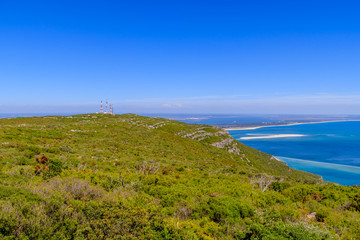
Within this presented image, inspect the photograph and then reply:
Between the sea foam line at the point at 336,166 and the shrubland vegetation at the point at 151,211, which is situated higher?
the shrubland vegetation at the point at 151,211

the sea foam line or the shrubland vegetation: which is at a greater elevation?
the shrubland vegetation

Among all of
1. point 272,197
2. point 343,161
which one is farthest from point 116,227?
point 343,161

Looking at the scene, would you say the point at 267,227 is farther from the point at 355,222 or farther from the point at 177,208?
the point at 355,222

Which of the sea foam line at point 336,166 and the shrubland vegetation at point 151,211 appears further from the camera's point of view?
the sea foam line at point 336,166

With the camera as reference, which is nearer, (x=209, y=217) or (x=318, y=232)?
(x=318, y=232)

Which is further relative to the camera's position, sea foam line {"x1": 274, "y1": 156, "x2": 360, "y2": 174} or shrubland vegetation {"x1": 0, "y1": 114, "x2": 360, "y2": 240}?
sea foam line {"x1": 274, "y1": 156, "x2": 360, "y2": 174}

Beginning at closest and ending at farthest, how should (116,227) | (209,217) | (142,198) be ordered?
(116,227), (209,217), (142,198)

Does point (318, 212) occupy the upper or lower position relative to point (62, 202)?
lower

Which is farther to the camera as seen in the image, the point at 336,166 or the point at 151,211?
the point at 336,166

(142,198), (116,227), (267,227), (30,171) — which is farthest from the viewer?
(30,171)

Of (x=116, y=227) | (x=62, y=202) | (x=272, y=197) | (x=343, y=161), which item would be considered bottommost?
(x=343, y=161)

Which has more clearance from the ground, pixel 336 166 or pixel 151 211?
pixel 151 211
